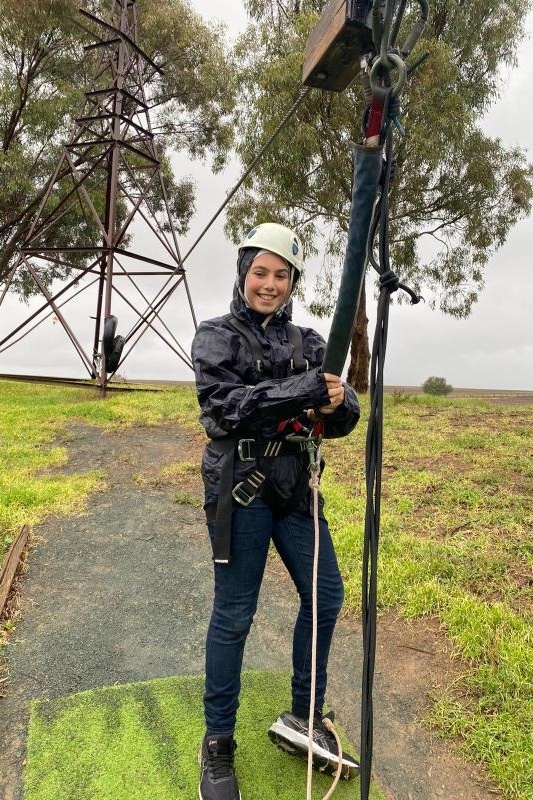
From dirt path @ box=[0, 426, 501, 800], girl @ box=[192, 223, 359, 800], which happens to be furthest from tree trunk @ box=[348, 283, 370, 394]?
girl @ box=[192, 223, 359, 800]

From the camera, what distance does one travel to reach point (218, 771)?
88.9 inches

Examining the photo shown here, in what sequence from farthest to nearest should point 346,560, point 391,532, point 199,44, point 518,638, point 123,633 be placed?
point 199,44 < point 391,532 < point 346,560 < point 123,633 < point 518,638

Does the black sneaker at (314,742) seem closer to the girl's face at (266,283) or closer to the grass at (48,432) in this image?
the girl's face at (266,283)

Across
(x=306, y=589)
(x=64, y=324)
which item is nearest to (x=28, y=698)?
(x=306, y=589)

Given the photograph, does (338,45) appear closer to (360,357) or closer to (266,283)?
(266,283)

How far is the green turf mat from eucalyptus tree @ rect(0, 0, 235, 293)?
50.3 feet

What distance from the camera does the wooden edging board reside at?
3.90m

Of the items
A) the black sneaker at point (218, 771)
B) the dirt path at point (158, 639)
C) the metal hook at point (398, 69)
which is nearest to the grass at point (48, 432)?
the dirt path at point (158, 639)

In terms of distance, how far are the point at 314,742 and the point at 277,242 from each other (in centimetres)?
216

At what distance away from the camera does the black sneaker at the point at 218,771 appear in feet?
7.29

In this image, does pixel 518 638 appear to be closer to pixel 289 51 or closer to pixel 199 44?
pixel 289 51

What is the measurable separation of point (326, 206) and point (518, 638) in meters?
12.1

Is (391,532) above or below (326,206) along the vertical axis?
below

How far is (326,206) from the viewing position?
44.9ft
